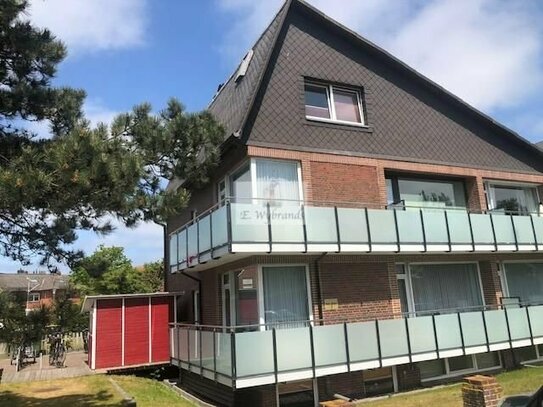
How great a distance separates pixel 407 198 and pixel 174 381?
10.0 m

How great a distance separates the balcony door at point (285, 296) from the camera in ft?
39.0

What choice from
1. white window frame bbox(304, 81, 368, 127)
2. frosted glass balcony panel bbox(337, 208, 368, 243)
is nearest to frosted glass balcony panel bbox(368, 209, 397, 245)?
frosted glass balcony panel bbox(337, 208, 368, 243)

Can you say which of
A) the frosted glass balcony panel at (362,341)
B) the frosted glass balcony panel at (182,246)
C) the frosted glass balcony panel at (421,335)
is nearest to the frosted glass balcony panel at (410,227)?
the frosted glass balcony panel at (421,335)

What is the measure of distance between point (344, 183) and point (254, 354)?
5.78 m

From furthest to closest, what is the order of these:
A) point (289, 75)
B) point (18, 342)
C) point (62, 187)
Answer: point (289, 75) < point (18, 342) < point (62, 187)

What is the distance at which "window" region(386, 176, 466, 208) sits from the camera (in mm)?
15289

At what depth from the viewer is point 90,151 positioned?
7.47 m

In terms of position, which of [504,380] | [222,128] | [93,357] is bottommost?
[504,380]

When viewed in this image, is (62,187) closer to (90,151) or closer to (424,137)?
(90,151)

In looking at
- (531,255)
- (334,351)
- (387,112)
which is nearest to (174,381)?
(334,351)

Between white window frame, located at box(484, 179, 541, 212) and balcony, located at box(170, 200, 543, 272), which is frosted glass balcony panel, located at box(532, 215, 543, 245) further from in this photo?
white window frame, located at box(484, 179, 541, 212)

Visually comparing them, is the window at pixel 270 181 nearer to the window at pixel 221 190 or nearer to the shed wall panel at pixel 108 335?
the window at pixel 221 190

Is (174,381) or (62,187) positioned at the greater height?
(62,187)

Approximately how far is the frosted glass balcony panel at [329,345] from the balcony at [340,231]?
190cm
